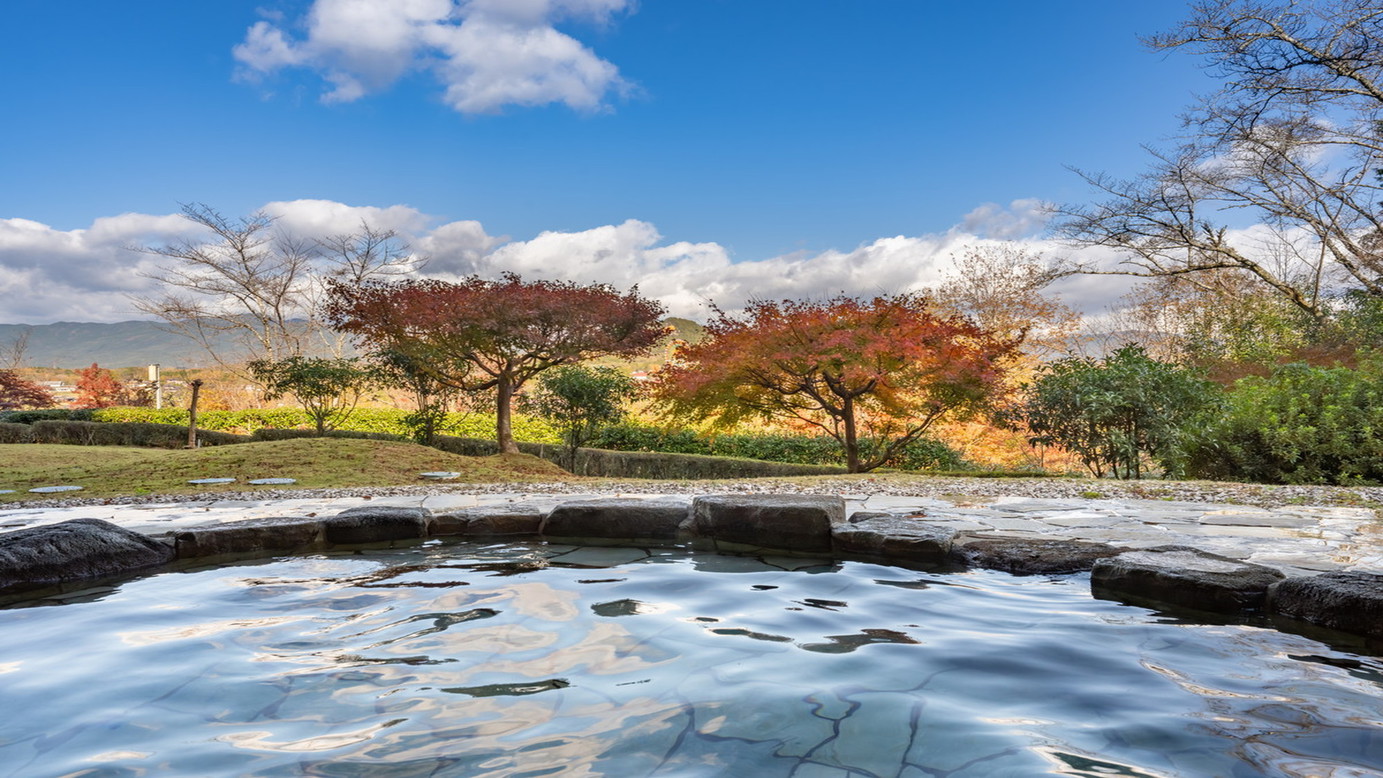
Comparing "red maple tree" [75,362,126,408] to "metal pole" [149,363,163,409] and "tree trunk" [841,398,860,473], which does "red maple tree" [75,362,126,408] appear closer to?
"metal pole" [149,363,163,409]

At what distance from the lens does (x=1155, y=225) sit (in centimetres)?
1441

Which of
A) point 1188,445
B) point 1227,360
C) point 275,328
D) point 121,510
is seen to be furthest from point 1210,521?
point 275,328

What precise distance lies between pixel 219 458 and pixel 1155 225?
52.0ft

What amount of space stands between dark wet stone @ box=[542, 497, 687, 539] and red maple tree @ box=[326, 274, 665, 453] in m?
6.54

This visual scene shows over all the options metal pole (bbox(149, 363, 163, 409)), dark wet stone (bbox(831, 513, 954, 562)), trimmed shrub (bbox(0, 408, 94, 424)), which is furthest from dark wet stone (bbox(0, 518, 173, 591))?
metal pole (bbox(149, 363, 163, 409))

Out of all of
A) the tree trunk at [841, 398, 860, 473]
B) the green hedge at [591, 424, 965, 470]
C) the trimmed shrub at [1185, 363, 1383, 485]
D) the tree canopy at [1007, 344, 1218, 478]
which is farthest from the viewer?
the green hedge at [591, 424, 965, 470]

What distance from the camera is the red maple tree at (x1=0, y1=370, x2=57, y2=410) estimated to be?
1939 cm

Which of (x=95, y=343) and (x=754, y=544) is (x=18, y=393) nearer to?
(x=754, y=544)

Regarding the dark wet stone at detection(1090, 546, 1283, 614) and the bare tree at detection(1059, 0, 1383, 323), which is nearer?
the dark wet stone at detection(1090, 546, 1283, 614)

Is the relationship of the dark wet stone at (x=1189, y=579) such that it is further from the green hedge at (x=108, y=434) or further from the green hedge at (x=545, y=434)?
the green hedge at (x=108, y=434)

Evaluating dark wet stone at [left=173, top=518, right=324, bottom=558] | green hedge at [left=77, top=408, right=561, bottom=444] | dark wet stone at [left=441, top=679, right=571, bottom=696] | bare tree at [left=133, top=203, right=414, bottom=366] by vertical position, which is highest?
bare tree at [left=133, top=203, right=414, bottom=366]

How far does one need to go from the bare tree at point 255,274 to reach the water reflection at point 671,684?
19.3 meters

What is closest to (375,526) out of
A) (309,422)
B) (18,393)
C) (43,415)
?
(309,422)

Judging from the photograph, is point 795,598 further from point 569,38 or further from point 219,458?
point 569,38
